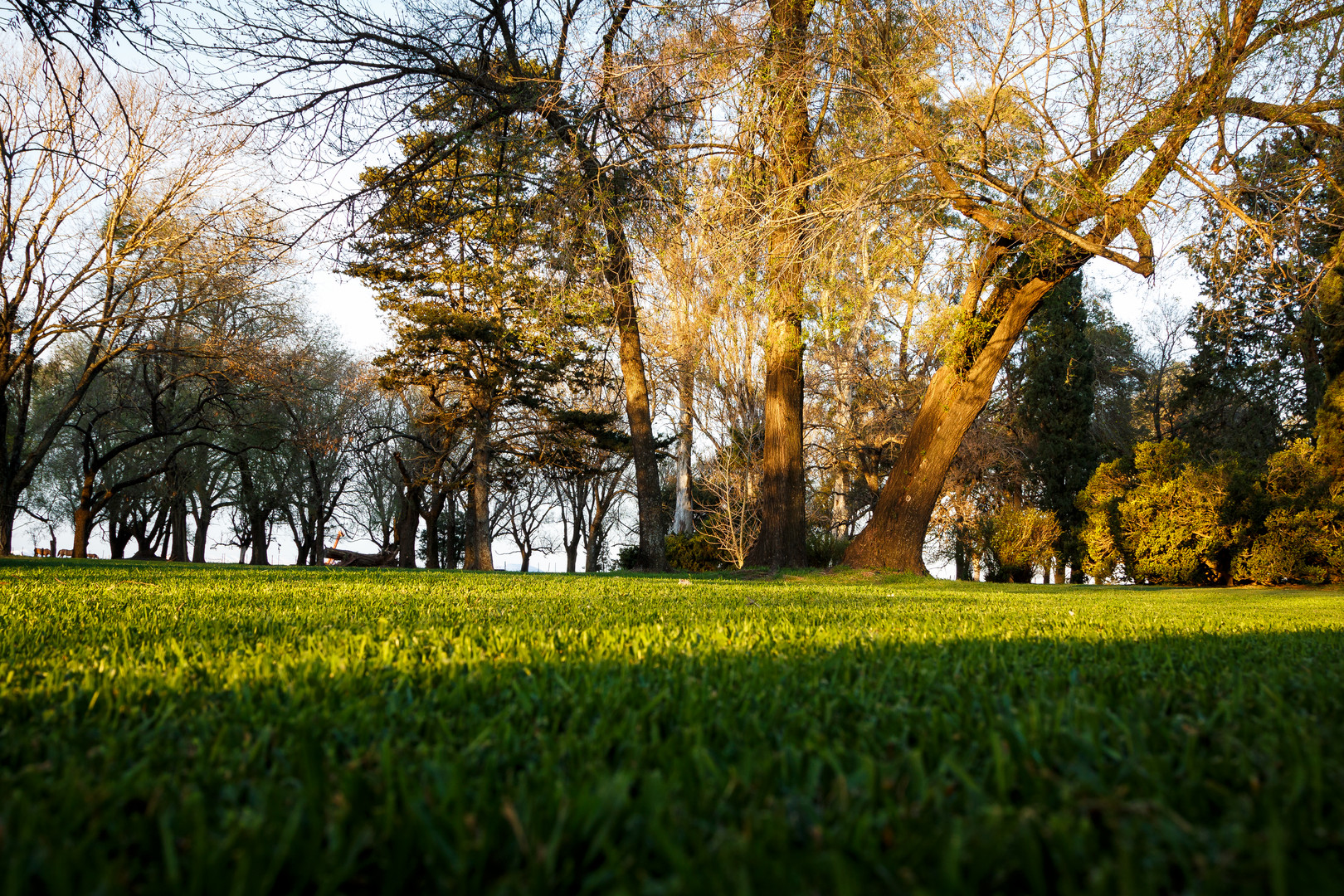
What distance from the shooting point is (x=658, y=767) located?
53.4 inches

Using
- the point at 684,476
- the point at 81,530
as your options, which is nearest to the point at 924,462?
the point at 684,476

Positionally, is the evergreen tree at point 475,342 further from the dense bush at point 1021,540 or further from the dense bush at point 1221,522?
the dense bush at point 1221,522

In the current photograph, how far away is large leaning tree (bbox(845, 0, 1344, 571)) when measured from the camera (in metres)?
7.69

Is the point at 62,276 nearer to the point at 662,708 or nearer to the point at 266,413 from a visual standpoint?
the point at 266,413

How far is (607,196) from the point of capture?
11.0m

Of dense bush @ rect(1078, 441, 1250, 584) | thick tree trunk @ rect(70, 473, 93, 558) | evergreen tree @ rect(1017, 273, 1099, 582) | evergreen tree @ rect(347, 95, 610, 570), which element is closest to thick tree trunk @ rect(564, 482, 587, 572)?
evergreen tree @ rect(347, 95, 610, 570)

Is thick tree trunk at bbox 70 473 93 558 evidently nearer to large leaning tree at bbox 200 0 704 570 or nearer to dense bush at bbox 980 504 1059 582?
large leaning tree at bbox 200 0 704 570

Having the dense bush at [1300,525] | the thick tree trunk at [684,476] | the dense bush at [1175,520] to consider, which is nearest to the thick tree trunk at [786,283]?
the dense bush at [1175,520]

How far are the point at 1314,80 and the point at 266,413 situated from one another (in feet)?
89.0

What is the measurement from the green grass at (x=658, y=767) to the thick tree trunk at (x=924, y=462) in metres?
9.40

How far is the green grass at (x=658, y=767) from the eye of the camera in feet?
3.02

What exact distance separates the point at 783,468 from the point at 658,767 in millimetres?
11892

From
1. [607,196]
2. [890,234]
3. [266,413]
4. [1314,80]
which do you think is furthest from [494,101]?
[266,413]

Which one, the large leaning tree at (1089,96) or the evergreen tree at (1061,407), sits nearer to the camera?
the large leaning tree at (1089,96)
